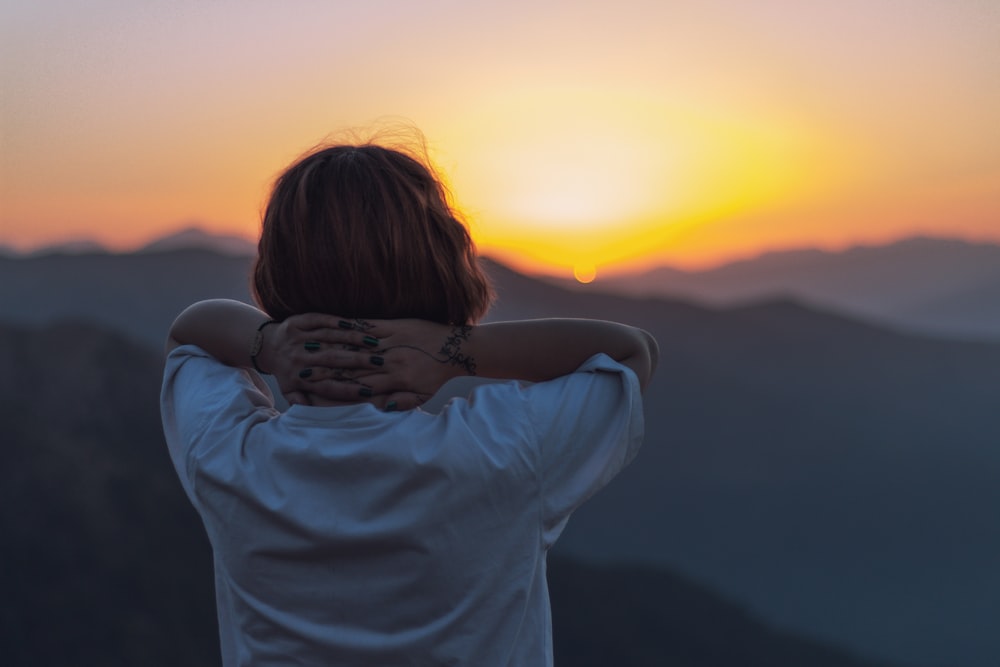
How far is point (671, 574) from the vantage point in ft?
22.6

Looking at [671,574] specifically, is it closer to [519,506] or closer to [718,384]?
[718,384]

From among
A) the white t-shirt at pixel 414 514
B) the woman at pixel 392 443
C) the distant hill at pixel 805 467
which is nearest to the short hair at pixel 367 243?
the woman at pixel 392 443

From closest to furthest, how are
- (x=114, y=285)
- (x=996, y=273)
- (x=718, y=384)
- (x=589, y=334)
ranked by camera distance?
(x=589, y=334) < (x=996, y=273) < (x=114, y=285) < (x=718, y=384)

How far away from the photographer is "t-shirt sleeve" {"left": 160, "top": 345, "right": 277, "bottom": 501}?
2.57 feet

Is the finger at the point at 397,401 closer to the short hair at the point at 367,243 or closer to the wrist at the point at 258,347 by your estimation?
the short hair at the point at 367,243

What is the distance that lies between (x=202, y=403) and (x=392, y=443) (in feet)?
0.79

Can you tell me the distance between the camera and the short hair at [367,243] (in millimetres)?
738

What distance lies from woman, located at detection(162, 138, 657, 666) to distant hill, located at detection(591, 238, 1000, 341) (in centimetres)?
535

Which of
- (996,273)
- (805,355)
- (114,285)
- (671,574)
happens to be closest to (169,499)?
(114,285)

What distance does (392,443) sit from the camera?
70 centimetres

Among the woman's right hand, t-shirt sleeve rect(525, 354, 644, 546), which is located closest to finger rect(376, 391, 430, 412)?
the woman's right hand

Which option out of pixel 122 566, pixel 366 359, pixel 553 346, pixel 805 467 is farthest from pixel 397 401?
pixel 805 467

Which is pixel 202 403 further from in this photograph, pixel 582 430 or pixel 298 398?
pixel 582 430

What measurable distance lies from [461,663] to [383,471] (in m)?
0.18
